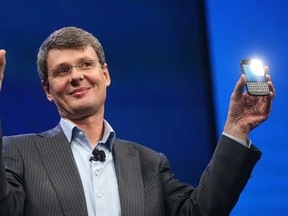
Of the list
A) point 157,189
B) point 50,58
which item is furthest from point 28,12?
point 157,189

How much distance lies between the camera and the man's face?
156cm

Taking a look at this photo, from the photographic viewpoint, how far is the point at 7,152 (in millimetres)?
1402

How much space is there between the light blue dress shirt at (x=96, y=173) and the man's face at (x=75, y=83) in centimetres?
7

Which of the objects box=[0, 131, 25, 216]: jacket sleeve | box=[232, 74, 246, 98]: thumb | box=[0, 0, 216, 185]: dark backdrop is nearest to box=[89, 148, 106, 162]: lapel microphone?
box=[0, 131, 25, 216]: jacket sleeve

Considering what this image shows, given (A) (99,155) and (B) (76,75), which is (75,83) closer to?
(B) (76,75)

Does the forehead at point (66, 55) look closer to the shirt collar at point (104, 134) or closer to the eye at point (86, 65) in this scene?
the eye at point (86, 65)

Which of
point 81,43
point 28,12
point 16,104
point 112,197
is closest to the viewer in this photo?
point 112,197

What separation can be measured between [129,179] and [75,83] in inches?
15.0

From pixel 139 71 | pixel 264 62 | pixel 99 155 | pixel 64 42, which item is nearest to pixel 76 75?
pixel 64 42

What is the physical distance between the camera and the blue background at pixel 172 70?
2113 mm

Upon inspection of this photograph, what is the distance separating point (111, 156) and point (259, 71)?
0.55 metres

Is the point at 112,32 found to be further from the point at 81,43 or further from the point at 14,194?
the point at 14,194

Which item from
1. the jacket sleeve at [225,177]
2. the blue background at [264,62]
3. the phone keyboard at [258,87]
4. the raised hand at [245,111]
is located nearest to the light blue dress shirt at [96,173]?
the jacket sleeve at [225,177]

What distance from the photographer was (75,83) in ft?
5.13
